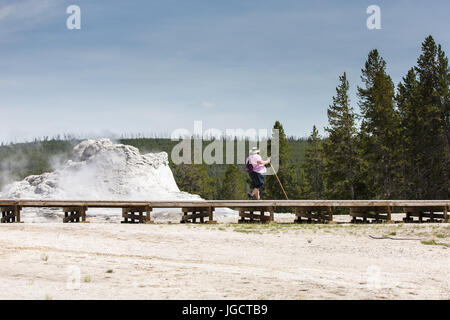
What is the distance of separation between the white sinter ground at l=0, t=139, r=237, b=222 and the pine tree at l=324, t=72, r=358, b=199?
20358mm

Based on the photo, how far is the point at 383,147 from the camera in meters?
40.8

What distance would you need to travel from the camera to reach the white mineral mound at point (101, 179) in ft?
80.3

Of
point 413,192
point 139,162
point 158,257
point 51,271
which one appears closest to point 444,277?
point 158,257

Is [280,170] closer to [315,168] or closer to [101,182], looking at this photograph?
[315,168]

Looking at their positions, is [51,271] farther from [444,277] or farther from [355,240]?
[355,240]

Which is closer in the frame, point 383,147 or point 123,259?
point 123,259

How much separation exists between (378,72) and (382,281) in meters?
37.5

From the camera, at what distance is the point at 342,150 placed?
144 feet

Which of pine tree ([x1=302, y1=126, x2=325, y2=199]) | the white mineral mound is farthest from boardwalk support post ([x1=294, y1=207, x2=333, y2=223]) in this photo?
pine tree ([x1=302, y1=126, x2=325, y2=199])

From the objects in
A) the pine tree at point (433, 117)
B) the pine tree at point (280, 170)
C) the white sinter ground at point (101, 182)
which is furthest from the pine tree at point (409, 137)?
the white sinter ground at point (101, 182)

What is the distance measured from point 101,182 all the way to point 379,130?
2673 centimetres

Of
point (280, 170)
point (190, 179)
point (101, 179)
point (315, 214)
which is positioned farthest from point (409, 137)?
point (190, 179)

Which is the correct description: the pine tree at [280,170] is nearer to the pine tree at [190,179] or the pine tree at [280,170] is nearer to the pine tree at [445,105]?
the pine tree at [190,179]

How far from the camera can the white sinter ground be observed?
24.0 meters
